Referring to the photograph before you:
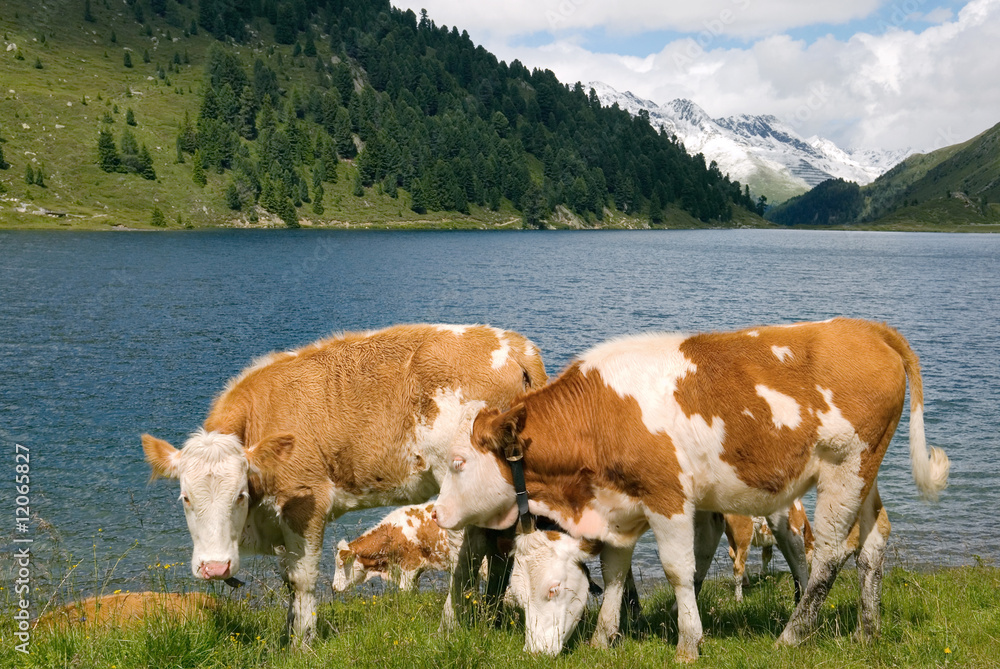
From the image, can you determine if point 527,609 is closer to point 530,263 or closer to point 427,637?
point 427,637

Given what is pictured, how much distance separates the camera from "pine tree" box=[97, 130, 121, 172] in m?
152

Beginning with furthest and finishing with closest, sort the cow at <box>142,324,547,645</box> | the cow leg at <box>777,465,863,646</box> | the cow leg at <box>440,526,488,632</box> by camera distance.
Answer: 1. the cow leg at <box>440,526,488,632</box>
2. the cow at <box>142,324,547,645</box>
3. the cow leg at <box>777,465,863,646</box>

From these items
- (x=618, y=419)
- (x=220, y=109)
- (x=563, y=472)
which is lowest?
(x=563, y=472)

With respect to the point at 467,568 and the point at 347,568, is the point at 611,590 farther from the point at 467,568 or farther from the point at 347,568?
the point at 347,568

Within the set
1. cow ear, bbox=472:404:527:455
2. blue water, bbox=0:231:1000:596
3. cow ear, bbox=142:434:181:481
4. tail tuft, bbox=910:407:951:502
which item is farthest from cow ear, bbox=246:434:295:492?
tail tuft, bbox=910:407:951:502

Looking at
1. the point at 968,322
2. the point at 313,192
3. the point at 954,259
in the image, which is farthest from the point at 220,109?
the point at 968,322

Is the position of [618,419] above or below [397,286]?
above

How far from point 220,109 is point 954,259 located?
167 meters

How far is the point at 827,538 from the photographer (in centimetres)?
771

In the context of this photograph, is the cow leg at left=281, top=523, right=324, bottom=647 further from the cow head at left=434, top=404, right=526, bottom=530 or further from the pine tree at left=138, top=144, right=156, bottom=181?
the pine tree at left=138, top=144, right=156, bottom=181

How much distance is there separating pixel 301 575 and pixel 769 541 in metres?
8.55

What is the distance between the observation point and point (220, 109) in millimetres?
188250

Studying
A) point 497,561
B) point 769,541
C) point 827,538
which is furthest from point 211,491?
point 769,541

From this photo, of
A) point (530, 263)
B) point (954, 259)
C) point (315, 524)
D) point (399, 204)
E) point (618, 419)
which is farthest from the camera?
point (399, 204)
